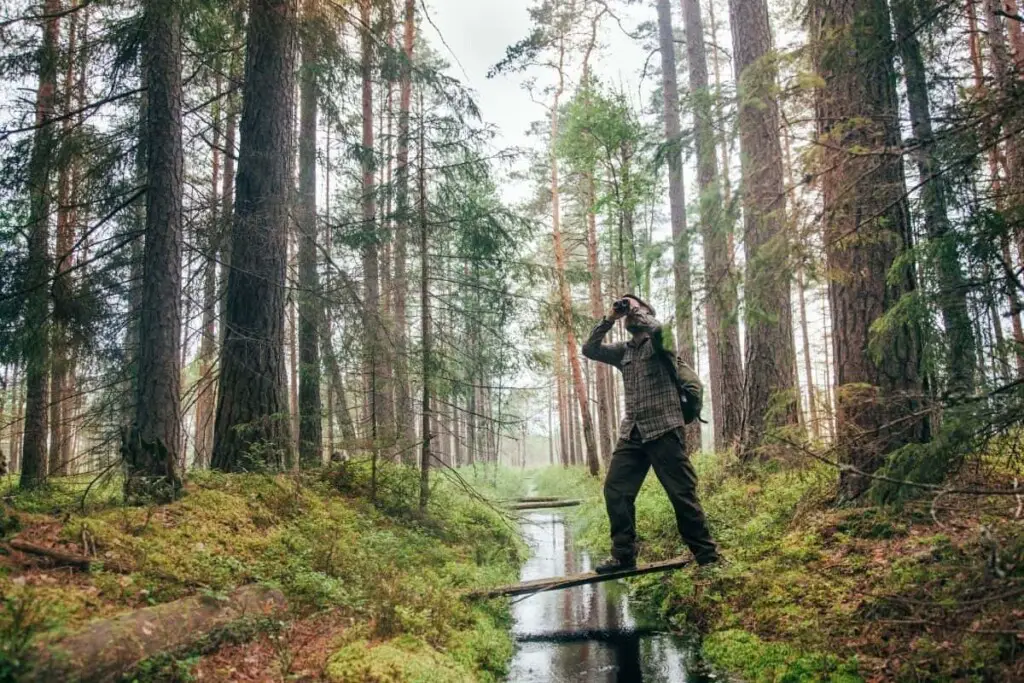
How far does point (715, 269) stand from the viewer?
15.1 ft

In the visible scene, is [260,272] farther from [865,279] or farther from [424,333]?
[865,279]

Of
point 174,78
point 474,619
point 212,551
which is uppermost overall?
point 174,78

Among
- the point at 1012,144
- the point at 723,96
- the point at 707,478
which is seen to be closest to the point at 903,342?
the point at 1012,144

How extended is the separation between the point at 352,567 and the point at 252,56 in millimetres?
6657

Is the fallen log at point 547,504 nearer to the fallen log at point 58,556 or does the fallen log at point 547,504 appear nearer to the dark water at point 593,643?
the dark water at point 593,643

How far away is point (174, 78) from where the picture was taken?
6.01 meters

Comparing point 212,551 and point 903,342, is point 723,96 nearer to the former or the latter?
point 903,342

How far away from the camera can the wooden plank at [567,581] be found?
6148 millimetres

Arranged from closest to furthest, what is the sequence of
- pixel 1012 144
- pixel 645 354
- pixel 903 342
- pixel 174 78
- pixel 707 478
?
1. pixel 1012 144
2. pixel 903 342
3. pixel 174 78
4. pixel 645 354
5. pixel 707 478

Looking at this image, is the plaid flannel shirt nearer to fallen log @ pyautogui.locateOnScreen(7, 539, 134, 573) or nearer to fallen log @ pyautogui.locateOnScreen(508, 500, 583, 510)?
fallen log @ pyautogui.locateOnScreen(7, 539, 134, 573)

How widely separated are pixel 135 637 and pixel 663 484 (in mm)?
4497

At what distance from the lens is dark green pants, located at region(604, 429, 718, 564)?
5957mm

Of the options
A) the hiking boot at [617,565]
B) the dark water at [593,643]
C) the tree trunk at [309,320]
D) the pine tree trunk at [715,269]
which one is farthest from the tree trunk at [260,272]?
the pine tree trunk at [715,269]

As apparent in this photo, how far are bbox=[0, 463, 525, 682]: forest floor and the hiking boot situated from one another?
3.84ft
